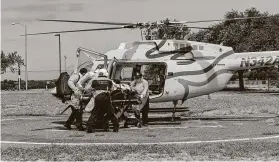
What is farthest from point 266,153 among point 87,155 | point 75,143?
point 75,143

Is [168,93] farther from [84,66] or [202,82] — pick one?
[84,66]

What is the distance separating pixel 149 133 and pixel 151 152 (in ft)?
12.8

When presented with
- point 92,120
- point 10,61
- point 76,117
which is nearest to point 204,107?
point 76,117

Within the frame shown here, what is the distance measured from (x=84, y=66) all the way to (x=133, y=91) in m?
2.31

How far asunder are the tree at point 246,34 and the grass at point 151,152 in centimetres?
3909

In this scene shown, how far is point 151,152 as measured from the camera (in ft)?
32.3

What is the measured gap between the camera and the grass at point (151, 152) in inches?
362

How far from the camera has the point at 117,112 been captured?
15.3 meters

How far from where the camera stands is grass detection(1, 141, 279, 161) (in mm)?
9203

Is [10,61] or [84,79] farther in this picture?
[10,61]

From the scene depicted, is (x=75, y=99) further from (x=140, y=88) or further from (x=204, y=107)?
(x=204, y=107)

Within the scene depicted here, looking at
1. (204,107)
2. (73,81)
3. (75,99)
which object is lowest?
(204,107)

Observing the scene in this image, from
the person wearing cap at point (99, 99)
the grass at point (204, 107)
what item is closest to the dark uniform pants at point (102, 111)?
the person wearing cap at point (99, 99)

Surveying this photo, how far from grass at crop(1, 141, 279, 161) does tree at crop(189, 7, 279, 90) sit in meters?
39.1
